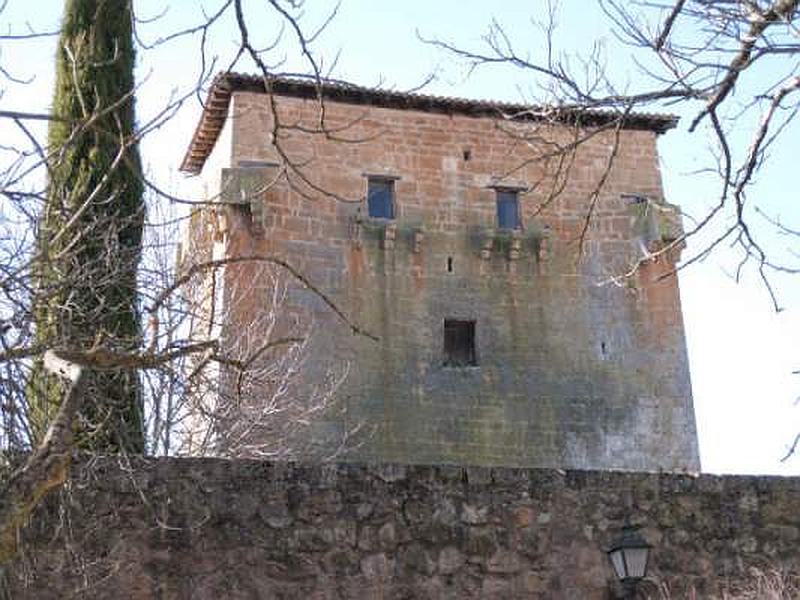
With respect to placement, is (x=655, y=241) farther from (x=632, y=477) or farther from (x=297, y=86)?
(x=632, y=477)

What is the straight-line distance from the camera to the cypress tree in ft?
14.5

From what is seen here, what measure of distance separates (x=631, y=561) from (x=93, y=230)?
296 cm

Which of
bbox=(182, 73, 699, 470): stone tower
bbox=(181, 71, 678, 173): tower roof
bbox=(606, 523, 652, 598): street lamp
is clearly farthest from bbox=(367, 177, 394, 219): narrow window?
bbox=(606, 523, 652, 598): street lamp

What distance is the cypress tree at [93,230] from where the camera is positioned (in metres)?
4.43

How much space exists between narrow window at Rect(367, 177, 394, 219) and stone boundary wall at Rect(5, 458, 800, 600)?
11.7 m

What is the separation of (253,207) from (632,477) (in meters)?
11.4

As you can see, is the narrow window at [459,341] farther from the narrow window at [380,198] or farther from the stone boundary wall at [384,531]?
the stone boundary wall at [384,531]

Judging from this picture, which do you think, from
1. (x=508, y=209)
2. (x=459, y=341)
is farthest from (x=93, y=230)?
(x=508, y=209)

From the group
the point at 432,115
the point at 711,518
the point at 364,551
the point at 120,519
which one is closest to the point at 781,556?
the point at 711,518

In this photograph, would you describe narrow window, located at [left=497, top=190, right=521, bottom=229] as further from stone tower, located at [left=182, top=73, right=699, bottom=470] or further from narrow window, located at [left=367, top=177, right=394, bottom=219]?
narrow window, located at [left=367, top=177, right=394, bottom=219]

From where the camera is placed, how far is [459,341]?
17719 mm

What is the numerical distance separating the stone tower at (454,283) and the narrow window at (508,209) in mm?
35

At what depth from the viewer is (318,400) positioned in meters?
16.2

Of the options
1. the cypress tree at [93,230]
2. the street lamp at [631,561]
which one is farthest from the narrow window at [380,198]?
the street lamp at [631,561]
